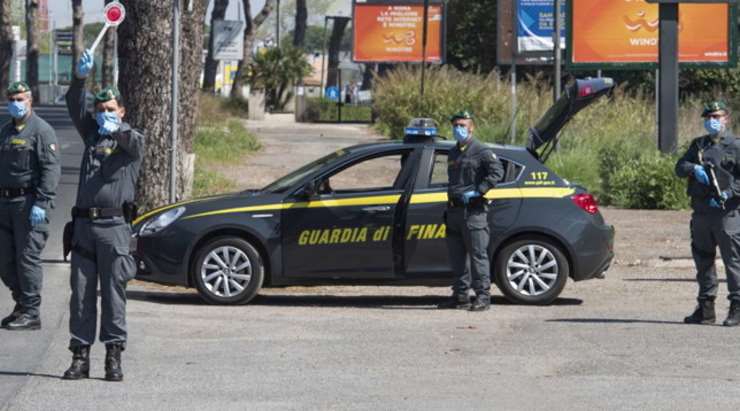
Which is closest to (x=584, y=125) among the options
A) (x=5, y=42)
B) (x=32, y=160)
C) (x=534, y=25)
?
(x=534, y=25)

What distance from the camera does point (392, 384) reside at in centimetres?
895

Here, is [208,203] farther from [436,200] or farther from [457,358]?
[457,358]

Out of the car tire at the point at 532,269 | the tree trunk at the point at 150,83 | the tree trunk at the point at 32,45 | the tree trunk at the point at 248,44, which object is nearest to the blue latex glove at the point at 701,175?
the car tire at the point at 532,269

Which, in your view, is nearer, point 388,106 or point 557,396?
point 557,396

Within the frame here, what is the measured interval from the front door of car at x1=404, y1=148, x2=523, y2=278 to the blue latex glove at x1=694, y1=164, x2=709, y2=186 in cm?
195

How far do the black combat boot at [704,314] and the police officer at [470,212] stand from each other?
176cm

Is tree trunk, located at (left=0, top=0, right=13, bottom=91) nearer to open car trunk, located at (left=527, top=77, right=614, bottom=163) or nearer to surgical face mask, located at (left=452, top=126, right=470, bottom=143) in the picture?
open car trunk, located at (left=527, top=77, right=614, bottom=163)

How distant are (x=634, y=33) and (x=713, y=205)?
69.0 feet

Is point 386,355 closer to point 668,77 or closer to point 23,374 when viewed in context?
point 23,374

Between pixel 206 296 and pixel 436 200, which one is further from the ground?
pixel 436 200

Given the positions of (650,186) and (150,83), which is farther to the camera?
(650,186)

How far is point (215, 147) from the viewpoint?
32281mm

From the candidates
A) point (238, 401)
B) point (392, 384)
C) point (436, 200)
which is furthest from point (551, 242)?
point (238, 401)

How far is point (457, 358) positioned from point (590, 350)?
101cm
